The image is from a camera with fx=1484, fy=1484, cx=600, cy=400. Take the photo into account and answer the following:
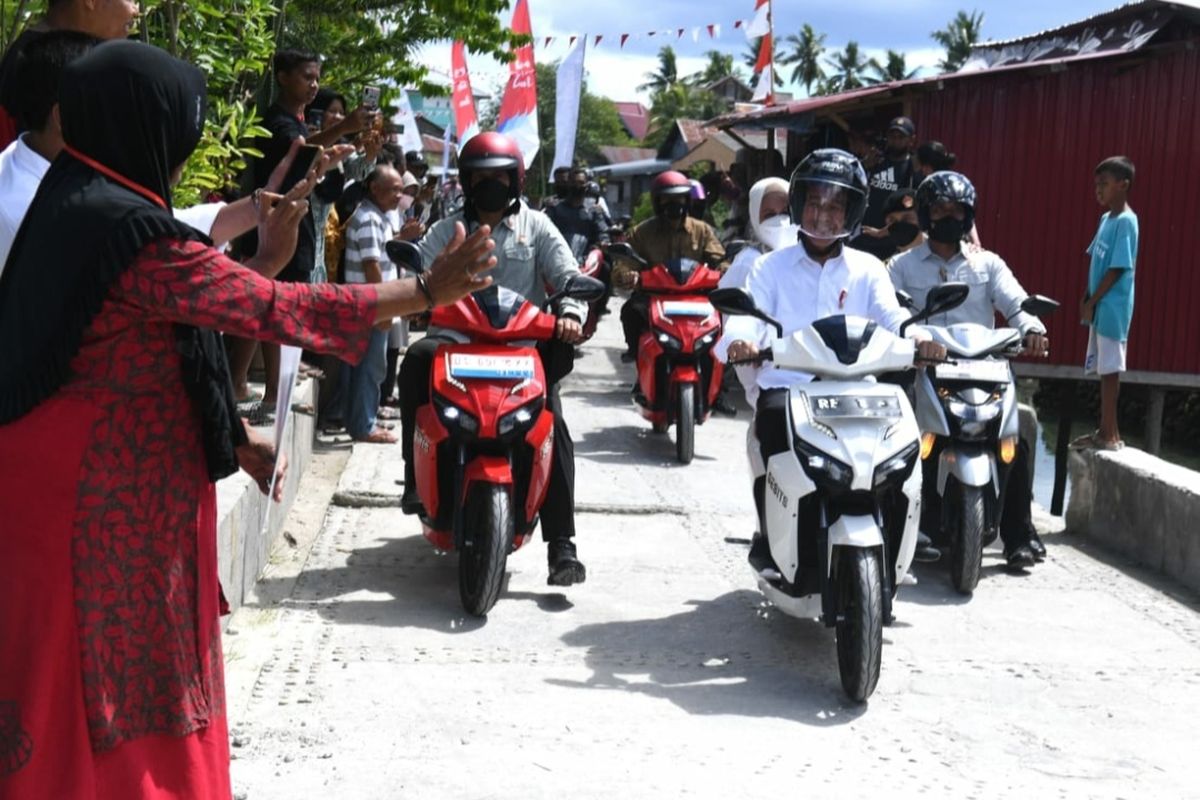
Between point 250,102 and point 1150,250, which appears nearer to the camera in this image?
point 250,102

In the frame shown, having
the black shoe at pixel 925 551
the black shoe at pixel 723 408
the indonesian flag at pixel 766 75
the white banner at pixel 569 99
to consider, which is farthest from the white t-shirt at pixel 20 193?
the indonesian flag at pixel 766 75

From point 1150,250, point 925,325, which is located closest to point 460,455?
point 925,325

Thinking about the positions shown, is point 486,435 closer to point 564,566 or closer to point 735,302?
point 564,566

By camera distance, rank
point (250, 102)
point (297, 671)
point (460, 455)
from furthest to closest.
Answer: point (250, 102)
point (460, 455)
point (297, 671)

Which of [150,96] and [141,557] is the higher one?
[150,96]

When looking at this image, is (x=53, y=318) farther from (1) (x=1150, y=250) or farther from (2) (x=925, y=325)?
(1) (x=1150, y=250)

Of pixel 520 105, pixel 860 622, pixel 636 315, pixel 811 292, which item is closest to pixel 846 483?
pixel 860 622

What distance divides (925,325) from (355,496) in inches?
121

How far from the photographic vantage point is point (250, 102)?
906 cm

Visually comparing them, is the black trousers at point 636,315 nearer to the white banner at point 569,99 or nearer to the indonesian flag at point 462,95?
the indonesian flag at point 462,95

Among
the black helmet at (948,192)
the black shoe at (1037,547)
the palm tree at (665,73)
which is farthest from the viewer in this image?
the palm tree at (665,73)

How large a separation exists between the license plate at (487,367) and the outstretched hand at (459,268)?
9.88ft

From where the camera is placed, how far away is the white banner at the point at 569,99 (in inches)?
703

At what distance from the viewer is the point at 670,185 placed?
35.3 feet
